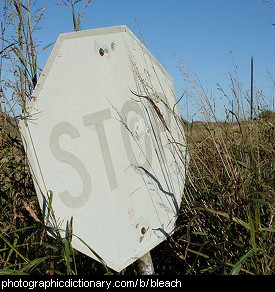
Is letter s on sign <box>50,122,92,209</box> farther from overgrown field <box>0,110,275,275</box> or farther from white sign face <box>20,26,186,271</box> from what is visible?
overgrown field <box>0,110,275,275</box>

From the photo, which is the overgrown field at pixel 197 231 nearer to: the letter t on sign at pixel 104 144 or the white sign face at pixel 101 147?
the white sign face at pixel 101 147

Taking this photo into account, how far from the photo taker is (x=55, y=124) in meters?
1.09

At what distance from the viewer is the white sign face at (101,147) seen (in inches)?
41.9

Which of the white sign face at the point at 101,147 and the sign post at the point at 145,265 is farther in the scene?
the sign post at the point at 145,265

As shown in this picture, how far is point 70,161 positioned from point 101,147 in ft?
0.50

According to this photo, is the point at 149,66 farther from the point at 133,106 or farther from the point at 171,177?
the point at 171,177

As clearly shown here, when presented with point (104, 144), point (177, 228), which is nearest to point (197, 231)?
point (177, 228)

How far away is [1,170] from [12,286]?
26.0 inches

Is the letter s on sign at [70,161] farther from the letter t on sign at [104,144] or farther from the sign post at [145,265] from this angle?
the sign post at [145,265]

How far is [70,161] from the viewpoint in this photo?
3.64ft

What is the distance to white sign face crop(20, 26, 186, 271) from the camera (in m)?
1.07

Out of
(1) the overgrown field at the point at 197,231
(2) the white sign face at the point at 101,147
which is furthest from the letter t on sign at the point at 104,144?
→ (1) the overgrown field at the point at 197,231

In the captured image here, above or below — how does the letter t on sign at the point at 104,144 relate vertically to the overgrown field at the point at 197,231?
above

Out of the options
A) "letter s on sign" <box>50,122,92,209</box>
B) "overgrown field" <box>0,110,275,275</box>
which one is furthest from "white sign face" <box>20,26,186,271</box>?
"overgrown field" <box>0,110,275,275</box>
